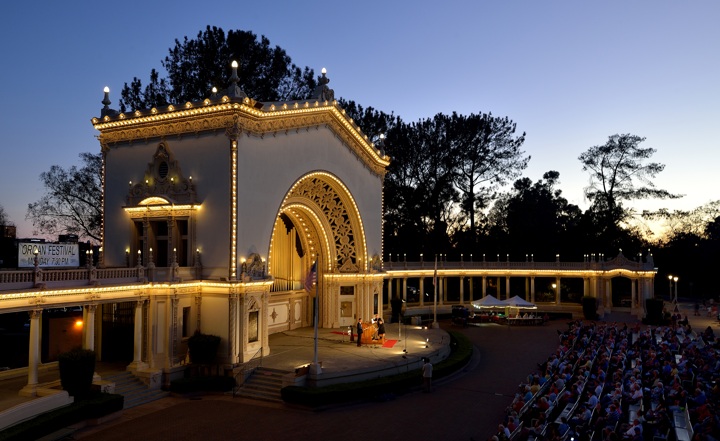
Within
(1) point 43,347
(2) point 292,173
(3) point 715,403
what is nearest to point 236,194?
(2) point 292,173

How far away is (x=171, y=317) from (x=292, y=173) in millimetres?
9217

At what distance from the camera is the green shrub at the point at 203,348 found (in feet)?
74.1

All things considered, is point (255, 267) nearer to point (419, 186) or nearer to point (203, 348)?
point (203, 348)

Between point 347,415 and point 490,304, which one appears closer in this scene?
point 347,415

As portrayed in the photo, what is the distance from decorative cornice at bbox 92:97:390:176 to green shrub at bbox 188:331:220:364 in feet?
30.0

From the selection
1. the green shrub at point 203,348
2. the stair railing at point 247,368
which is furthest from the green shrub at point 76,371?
the stair railing at point 247,368

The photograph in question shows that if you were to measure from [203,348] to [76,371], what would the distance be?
5.55 meters

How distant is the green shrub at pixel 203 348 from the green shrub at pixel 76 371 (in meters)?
4.83

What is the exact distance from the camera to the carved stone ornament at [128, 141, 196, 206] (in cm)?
2436

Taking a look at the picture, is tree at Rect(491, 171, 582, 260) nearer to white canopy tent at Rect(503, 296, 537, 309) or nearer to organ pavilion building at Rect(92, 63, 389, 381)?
white canopy tent at Rect(503, 296, 537, 309)

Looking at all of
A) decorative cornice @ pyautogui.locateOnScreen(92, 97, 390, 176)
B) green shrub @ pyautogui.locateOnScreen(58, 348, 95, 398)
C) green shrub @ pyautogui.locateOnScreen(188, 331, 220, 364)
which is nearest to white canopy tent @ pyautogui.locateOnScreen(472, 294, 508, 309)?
decorative cornice @ pyautogui.locateOnScreen(92, 97, 390, 176)

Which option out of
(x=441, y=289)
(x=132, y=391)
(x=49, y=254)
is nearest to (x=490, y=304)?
(x=441, y=289)

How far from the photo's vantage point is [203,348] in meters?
22.6

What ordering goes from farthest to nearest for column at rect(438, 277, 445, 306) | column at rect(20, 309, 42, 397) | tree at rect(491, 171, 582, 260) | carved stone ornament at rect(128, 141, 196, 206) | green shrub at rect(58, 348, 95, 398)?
1. tree at rect(491, 171, 582, 260)
2. column at rect(438, 277, 445, 306)
3. carved stone ornament at rect(128, 141, 196, 206)
4. green shrub at rect(58, 348, 95, 398)
5. column at rect(20, 309, 42, 397)
